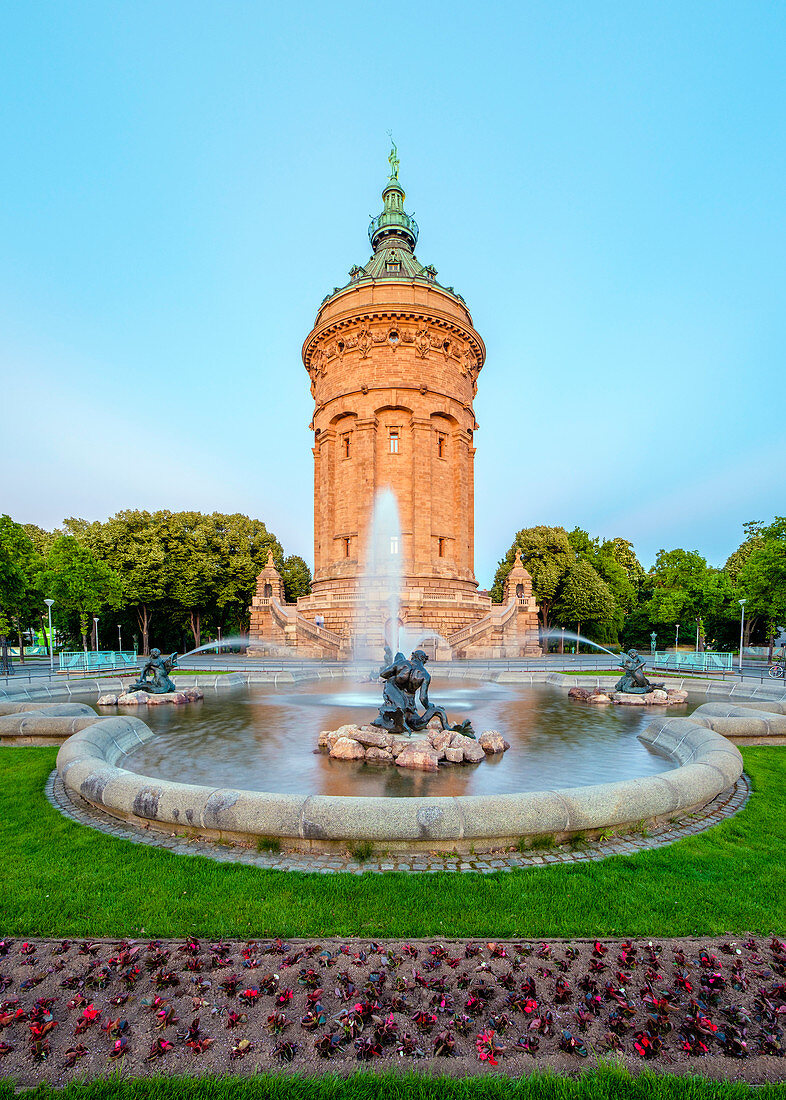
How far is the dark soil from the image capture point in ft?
10.8

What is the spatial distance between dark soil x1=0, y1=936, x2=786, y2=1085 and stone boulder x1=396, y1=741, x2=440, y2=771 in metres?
4.91

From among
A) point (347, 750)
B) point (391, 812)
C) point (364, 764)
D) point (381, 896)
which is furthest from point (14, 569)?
point (381, 896)

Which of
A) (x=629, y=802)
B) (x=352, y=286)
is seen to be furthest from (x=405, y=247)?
(x=629, y=802)

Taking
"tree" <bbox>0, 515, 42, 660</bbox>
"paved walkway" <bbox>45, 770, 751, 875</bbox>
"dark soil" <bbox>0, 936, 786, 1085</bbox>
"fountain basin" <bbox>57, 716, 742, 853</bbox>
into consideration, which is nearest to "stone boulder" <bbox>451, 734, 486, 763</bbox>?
"fountain basin" <bbox>57, 716, 742, 853</bbox>

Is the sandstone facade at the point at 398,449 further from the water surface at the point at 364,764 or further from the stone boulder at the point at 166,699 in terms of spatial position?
the water surface at the point at 364,764

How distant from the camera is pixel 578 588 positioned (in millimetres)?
60125

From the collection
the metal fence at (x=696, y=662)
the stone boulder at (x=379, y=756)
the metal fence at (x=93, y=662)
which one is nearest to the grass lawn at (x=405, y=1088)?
the stone boulder at (x=379, y=756)

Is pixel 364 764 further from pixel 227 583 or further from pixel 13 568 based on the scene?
pixel 227 583

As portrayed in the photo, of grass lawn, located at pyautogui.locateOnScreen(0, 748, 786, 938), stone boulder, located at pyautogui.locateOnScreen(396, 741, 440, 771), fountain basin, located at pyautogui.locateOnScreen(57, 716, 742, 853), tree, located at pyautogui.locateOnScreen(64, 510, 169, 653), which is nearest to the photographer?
grass lawn, located at pyautogui.locateOnScreen(0, 748, 786, 938)

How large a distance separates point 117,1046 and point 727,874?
5.65m

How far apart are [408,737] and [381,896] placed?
17.7 ft

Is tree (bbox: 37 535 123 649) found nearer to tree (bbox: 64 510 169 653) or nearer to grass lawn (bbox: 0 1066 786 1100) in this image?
tree (bbox: 64 510 169 653)

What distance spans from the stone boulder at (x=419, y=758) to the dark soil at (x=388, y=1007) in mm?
4909

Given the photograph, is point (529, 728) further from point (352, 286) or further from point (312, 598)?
point (352, 286)
